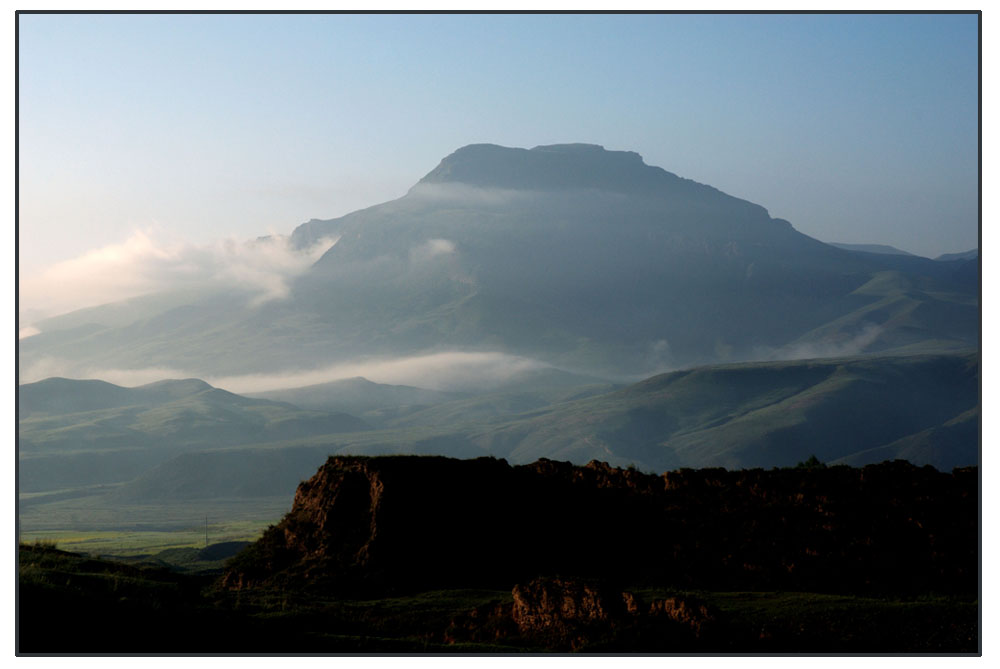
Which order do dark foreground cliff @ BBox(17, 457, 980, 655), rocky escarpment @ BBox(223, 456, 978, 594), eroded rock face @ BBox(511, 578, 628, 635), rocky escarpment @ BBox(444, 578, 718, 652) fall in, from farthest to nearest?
rocky escarpment @ BBox(223, 456, 978, 594) → eroded rock face @ BBox(511, 578, 628, 635) → rocky escarpment @ BBox(444, 578, 718, 652) → dark foreground cliff @ BBox(17, 457, 980, 655)

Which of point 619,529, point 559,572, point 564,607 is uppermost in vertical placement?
point 619,529

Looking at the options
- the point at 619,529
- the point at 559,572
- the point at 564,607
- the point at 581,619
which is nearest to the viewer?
the point at 581,619

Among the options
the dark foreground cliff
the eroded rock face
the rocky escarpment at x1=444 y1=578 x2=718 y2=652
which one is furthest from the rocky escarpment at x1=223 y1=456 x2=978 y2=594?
the rocky escarpment at x1=444 y1=578 x2=718 y2=652

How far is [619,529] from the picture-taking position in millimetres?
37781

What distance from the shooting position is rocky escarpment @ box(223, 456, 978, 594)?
33.7 metres

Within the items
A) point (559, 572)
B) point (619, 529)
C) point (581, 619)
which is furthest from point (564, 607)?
point (619, 529)

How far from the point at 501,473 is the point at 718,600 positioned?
12524 mm

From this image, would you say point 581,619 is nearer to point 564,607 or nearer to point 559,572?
point 564,607

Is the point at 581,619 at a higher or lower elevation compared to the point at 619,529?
lower

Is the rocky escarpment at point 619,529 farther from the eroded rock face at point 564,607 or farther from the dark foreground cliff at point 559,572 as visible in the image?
the eroded rock face at point 564,607

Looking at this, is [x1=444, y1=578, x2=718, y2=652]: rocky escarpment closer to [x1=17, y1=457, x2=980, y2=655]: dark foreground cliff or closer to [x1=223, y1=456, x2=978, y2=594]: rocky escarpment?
[x1=17, y1=457, x2=980, y2=655]: dark foreground cliff

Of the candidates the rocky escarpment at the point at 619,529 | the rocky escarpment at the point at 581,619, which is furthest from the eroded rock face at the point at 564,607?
the rocky escarpment at the point at 619,529

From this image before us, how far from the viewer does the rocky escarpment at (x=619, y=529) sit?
1325 inches

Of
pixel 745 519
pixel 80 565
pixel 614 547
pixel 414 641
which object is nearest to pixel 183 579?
pixel 80 565
